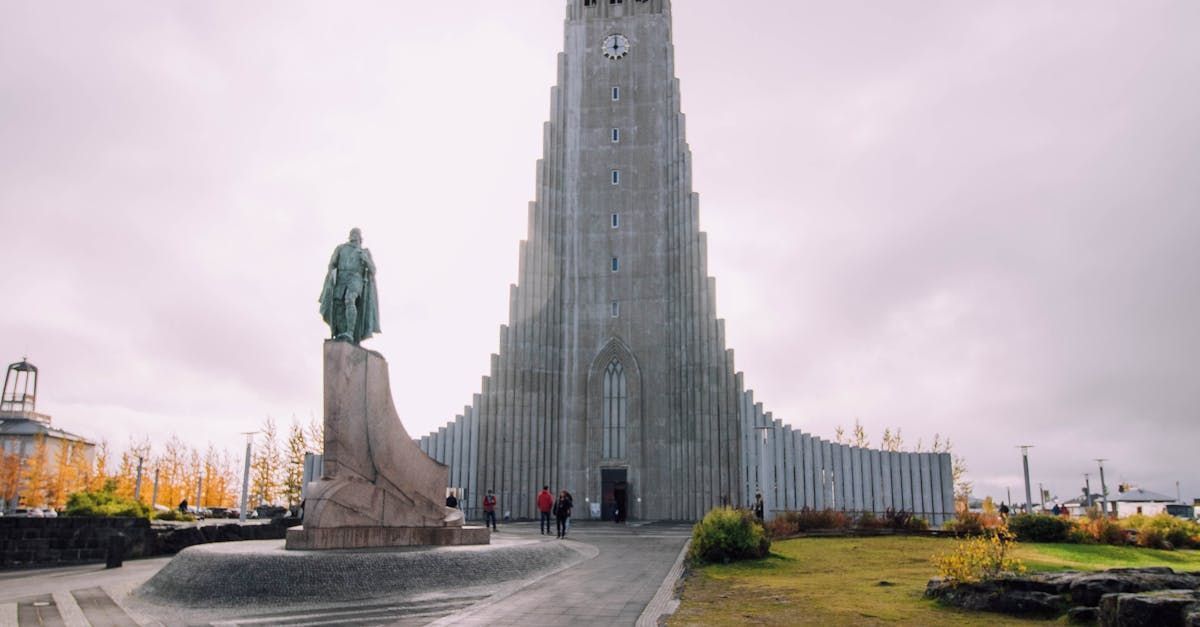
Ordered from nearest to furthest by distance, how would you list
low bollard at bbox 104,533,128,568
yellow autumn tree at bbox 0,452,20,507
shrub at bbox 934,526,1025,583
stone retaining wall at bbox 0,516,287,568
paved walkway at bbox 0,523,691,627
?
paved walkway at bbox 0,523,691,627, shrub at bbox 934,526,1025,583, low bollard at bbox 104,533,128,568, stone retaining wall at bbox 0,516,287,568, yellow autumn tree at bbox 0,452,20,507

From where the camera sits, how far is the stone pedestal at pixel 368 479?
16453 millimetres

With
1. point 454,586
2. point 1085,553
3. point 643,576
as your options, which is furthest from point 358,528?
point 1085,553

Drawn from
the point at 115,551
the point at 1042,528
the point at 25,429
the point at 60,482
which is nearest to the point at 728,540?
the point at 1042,528

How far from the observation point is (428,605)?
13094mm

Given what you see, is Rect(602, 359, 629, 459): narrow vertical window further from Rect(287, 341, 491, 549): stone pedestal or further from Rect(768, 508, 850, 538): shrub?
Rect(287, 341, 491, 549): stone pedestal

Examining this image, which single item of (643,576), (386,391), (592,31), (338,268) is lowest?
(643,576)

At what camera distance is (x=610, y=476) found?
4553cm

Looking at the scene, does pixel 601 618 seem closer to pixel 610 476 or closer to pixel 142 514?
pixel 142 514

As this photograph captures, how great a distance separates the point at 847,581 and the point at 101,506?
2339 centimetres

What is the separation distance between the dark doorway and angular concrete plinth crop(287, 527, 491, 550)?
26.2m

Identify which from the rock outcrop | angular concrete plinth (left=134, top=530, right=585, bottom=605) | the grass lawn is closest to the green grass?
the grass lawn

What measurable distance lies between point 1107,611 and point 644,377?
3689cm

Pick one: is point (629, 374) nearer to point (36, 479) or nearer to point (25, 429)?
point (36, 479)

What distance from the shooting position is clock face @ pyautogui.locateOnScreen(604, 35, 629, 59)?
5038 centimetres
